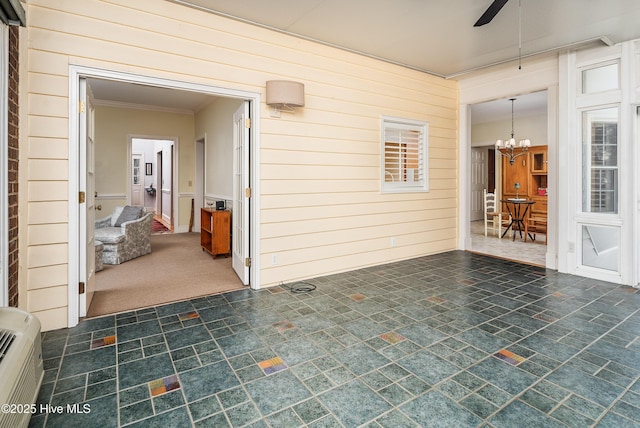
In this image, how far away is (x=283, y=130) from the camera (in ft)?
13.2

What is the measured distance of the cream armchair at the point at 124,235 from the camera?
203 inches

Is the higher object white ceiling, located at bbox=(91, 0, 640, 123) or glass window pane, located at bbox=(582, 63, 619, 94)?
white ceiling, located at bbox=(91, 0, 640, 123)

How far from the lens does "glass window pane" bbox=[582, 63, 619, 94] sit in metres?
4.18

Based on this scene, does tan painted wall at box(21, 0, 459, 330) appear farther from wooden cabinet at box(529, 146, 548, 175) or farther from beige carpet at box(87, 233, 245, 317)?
wooden cabinet at box(529, 146, 548, 175)

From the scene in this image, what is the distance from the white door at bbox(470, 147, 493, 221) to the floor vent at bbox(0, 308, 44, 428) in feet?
34.9

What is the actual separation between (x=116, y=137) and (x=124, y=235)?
361 cm

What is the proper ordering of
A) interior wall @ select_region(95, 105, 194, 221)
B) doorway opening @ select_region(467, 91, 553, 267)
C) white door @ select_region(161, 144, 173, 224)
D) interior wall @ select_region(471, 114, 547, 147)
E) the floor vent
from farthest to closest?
white door @ select_region(161, 144, 173, 224)
interior wall @ select_region(471, 114, 547, 147)
interior wall @ select_region(95, 105, 194, 221)
doorway opening @ select_region(467, 91, 553, 267)
the floor vent

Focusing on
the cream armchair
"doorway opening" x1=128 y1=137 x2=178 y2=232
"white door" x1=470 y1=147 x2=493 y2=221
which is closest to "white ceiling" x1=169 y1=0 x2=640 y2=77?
the cream armchair

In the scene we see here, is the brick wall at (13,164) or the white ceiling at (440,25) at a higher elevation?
the white ceiling at (440,25)

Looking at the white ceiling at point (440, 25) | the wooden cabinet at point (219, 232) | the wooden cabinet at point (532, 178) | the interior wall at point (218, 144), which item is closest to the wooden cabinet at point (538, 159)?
the wooden cabinet at point (532, 178)

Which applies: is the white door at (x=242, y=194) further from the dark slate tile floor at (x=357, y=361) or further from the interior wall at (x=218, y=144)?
the interior wall at (x=218, y=144)

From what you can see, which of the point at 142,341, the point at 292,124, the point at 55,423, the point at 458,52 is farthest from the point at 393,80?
the point at 55,423

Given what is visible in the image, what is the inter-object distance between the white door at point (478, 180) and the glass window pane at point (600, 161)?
6.16m

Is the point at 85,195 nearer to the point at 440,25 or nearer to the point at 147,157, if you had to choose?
the point at 440,25
